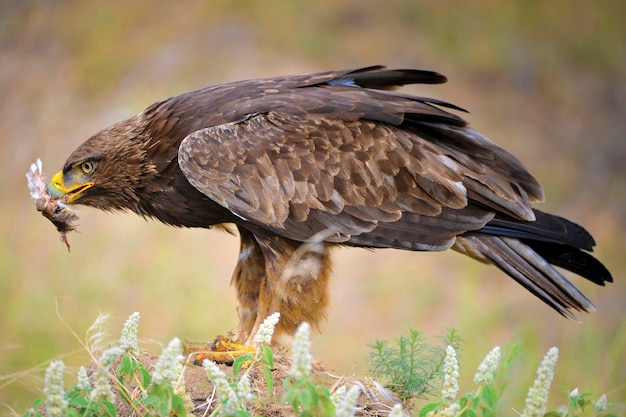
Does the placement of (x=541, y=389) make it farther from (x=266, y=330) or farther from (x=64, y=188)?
(x=64, y=188)

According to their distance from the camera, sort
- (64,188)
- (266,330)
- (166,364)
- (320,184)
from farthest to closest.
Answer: (64,188) → (320,184) → (266,330) → (166,364)

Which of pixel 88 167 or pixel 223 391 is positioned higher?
pixel 88 167

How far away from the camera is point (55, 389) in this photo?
245 cm

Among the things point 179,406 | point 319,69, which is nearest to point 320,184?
point 179,406

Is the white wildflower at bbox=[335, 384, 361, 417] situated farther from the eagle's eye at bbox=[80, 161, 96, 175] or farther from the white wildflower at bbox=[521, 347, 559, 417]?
the eagle's eye at bbox=[80, 161, 96, 175]

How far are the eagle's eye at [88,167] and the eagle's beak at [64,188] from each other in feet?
0.17

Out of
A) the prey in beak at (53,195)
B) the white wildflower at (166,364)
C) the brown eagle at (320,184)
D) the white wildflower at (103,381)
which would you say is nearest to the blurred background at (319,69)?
the prey in beak at (53,195)

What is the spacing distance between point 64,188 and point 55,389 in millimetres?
1801

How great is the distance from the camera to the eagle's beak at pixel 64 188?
4.06 meters

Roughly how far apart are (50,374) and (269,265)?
5.55 feet

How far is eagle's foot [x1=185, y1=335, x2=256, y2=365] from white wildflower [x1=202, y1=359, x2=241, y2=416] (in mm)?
1244

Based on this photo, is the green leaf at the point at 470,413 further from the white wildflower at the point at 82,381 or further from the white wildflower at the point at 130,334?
the white wildflower at the point at 82,381

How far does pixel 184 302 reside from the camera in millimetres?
7090

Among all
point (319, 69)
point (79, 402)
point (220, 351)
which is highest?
point (319, 69)
